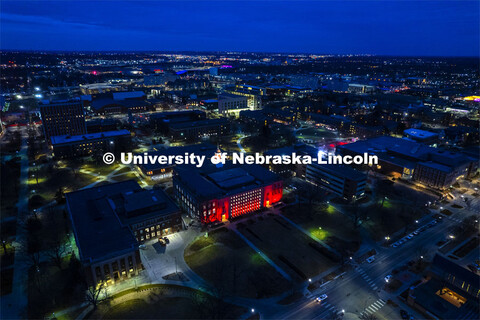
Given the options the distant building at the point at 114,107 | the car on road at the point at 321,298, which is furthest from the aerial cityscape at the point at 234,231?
the distant building at the point at 114,107

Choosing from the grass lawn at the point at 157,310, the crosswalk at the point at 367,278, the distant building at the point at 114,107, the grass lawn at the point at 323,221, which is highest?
the distant building at the point at 114,107

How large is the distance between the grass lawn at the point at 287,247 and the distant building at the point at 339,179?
25.2 m

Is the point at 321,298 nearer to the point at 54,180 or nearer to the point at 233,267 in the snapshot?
the point at 233,267

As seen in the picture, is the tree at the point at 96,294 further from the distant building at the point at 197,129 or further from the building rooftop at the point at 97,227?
the distant building at the point at 197,129

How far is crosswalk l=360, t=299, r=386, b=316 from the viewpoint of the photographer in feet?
162

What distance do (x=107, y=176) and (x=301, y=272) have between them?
76.3 meters

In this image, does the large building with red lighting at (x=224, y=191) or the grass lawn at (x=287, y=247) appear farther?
the large building with red lighting at (x=224, y=191)

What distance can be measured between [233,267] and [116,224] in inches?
1116

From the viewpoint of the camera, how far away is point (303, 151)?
10619cm

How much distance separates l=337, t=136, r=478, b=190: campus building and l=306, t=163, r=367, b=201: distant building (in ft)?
82.9

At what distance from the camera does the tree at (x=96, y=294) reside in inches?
1901

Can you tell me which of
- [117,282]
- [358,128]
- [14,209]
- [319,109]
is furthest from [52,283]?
[319,109]

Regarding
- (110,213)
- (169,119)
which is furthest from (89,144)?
(110,213)

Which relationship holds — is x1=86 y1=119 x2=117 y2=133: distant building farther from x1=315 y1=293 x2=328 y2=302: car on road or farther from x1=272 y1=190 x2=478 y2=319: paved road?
x1=315 y1=293 x2=328 y2=302: car on road
